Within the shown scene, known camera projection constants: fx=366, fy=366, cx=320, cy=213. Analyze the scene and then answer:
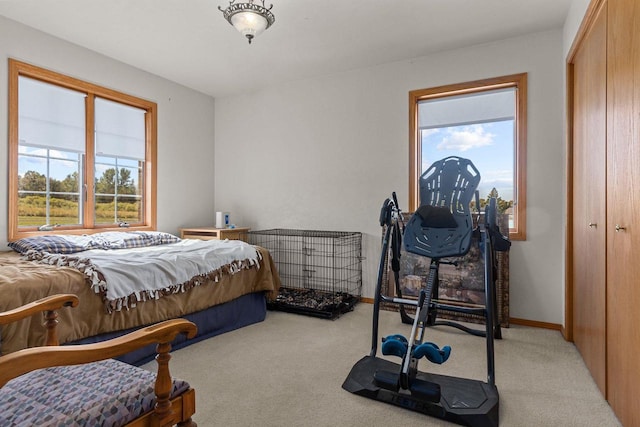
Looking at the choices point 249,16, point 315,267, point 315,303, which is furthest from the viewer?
point 315,267

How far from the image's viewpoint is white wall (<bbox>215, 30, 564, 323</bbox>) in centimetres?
324

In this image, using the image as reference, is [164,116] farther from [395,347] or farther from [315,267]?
[395,347]

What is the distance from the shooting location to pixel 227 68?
13.5ft

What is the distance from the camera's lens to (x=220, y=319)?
3039mm

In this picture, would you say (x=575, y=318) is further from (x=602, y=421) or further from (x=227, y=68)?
(x=227, y=68)

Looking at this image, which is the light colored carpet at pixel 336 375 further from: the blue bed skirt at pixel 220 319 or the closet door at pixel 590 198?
the closet door at pixel 590 198

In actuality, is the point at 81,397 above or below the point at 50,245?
below

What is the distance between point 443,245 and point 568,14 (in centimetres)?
223

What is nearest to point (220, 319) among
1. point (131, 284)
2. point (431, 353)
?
point (131, 284)

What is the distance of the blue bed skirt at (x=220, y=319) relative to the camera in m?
2.46

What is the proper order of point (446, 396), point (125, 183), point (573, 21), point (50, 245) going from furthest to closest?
point (125, 183)
point (50, 245)
point (573, 21)
point (446, 396)

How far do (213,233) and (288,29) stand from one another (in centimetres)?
241

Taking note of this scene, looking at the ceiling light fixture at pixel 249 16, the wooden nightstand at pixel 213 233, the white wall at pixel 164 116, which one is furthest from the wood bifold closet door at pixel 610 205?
the white wall at pixel 164 116

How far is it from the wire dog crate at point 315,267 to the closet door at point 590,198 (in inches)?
78.3
